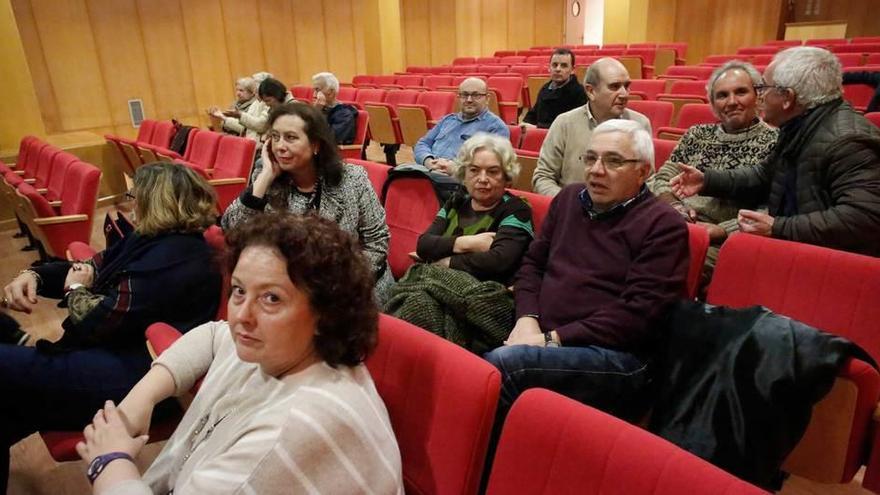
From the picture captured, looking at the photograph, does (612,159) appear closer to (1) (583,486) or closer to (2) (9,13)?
(1) (583,486)

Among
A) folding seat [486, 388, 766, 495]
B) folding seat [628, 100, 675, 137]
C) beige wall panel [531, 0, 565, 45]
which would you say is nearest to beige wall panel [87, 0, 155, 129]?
folding seat [628, 100, 675, 137]

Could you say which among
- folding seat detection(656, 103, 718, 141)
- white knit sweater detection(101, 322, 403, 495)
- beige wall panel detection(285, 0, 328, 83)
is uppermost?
beige wall panel detection(285, 0, 328, 83)

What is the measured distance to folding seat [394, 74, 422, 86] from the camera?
911 cm

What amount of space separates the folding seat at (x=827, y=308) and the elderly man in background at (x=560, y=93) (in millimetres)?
2807

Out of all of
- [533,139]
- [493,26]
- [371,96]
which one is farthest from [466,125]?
[493,26]

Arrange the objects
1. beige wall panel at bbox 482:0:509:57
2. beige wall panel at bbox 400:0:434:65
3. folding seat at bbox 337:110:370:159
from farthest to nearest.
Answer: beige wall panel at bbox 482:0:509:57, beige wall panel at bbox 400:0:434:65, folding seat at bbox 337:110:370:159

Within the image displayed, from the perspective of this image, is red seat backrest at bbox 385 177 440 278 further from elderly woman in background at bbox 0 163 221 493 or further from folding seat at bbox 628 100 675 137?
folding seat at bbox 628 100 675 137

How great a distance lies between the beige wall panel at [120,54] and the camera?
28.0 ft

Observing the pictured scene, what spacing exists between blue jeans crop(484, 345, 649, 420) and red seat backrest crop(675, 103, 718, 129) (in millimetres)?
2690

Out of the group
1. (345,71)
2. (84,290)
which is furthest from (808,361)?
(345,71)

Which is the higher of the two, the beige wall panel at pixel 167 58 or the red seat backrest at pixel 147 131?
the beige wall panel at pixel 167 58

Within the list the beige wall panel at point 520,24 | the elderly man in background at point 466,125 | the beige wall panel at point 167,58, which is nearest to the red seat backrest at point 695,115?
the elderly man in background at point 466,125

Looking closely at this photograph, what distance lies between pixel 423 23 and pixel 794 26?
8519 millimetres

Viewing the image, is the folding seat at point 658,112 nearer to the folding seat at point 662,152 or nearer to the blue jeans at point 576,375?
the folding seat at point 662,152
